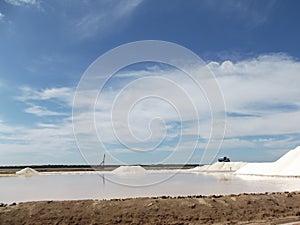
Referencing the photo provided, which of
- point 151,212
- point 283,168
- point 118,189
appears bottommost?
point 151,212

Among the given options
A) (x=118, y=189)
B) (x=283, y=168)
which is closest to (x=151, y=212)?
(x=118, y=189)

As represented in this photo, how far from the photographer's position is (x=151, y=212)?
1477cm

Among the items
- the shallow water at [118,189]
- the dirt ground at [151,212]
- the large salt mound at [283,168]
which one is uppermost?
the large salt mound at [283,168]

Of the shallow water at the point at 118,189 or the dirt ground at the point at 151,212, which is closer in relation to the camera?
the dirt ground at the point at 151,212

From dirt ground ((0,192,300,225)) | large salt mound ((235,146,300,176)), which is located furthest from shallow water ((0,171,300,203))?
large salt mound ((235,146,300,176))

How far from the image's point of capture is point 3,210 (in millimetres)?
14312

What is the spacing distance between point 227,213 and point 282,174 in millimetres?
37025

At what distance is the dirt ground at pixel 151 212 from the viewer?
1405 centimetres

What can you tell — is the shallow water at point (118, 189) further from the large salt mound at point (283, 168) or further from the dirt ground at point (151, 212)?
the large salt mound at point (283, 168)

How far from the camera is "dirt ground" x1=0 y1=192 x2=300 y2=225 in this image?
46.1ft

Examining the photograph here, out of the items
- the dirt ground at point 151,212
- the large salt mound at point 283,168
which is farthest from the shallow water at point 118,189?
the large salt mound at point 283,168

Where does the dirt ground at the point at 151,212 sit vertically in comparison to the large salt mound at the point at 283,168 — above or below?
below

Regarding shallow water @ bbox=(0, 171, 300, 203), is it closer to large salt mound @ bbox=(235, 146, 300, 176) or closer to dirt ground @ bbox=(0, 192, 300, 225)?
dirt ground @ bbox=(0, 192, 300, 225)

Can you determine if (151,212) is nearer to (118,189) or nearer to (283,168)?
(118,189)
